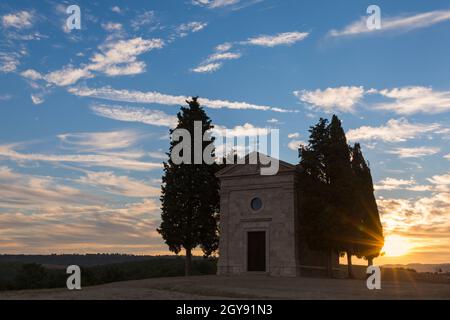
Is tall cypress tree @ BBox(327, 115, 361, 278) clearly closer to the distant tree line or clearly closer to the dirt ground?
the dirt ground

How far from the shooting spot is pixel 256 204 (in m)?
36.3

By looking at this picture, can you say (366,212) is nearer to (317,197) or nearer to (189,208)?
(317,197)

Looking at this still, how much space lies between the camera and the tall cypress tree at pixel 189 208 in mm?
38469

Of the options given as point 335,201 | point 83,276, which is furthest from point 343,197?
point 83,276

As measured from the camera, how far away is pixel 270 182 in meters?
35.6

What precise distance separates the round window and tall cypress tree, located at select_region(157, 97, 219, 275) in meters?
4.36

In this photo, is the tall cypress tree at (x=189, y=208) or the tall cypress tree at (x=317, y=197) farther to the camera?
the tall cypress tree at (x=189, y=208)

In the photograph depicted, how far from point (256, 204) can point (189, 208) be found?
561cm

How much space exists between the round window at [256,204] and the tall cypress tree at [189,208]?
436cm

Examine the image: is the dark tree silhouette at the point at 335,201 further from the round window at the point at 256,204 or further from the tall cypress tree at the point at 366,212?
the round window at the point at 256,204

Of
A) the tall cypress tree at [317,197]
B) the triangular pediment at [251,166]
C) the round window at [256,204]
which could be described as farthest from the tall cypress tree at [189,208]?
the tall cypress tree at [317,197]

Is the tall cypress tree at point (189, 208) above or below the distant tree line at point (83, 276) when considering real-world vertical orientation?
above

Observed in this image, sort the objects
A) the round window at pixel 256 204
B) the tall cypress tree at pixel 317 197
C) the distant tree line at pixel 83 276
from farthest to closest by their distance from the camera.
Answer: the distant tree line at pixel 83 276, the round window at pixel 256 204, the tall cypress tree at pixel 317 197
